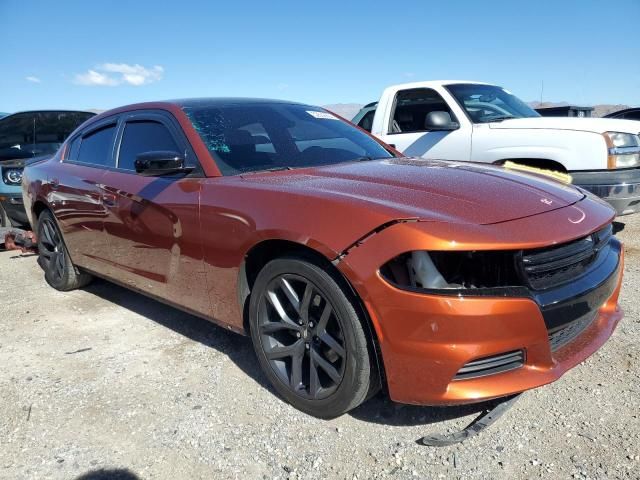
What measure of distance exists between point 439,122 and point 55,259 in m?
4.07

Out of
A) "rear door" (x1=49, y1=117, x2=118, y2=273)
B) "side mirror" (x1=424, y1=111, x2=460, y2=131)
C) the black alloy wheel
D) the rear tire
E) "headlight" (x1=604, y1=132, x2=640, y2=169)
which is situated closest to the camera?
the black alloy wheel

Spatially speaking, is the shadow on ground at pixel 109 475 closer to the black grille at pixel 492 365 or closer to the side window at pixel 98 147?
the black grille at pixel 492 365

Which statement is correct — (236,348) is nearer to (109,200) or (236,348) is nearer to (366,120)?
(109,200)

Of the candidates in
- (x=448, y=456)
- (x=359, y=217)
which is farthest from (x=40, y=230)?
(x=448, y=456)

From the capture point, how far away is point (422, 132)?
6.33m

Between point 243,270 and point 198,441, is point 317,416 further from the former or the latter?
point 243,270

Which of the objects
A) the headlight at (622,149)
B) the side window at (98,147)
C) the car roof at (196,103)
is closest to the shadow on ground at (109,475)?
the car roof at (196,103)

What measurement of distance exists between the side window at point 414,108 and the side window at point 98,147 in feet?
12.0

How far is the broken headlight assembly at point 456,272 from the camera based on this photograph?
2.07 metres

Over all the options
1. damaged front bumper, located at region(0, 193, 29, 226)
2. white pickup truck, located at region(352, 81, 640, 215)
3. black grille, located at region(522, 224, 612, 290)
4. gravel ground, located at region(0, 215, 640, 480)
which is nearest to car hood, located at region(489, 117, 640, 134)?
white pickup truck, located at region(352, 81, 640, 215)

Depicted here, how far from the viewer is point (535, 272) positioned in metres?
2.12

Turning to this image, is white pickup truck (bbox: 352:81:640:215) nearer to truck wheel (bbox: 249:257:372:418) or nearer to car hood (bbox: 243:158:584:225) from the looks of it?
car hood (bbox: 243:158:584:225)

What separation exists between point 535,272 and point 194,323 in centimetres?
249

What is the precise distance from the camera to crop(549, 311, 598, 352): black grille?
2213 mm
